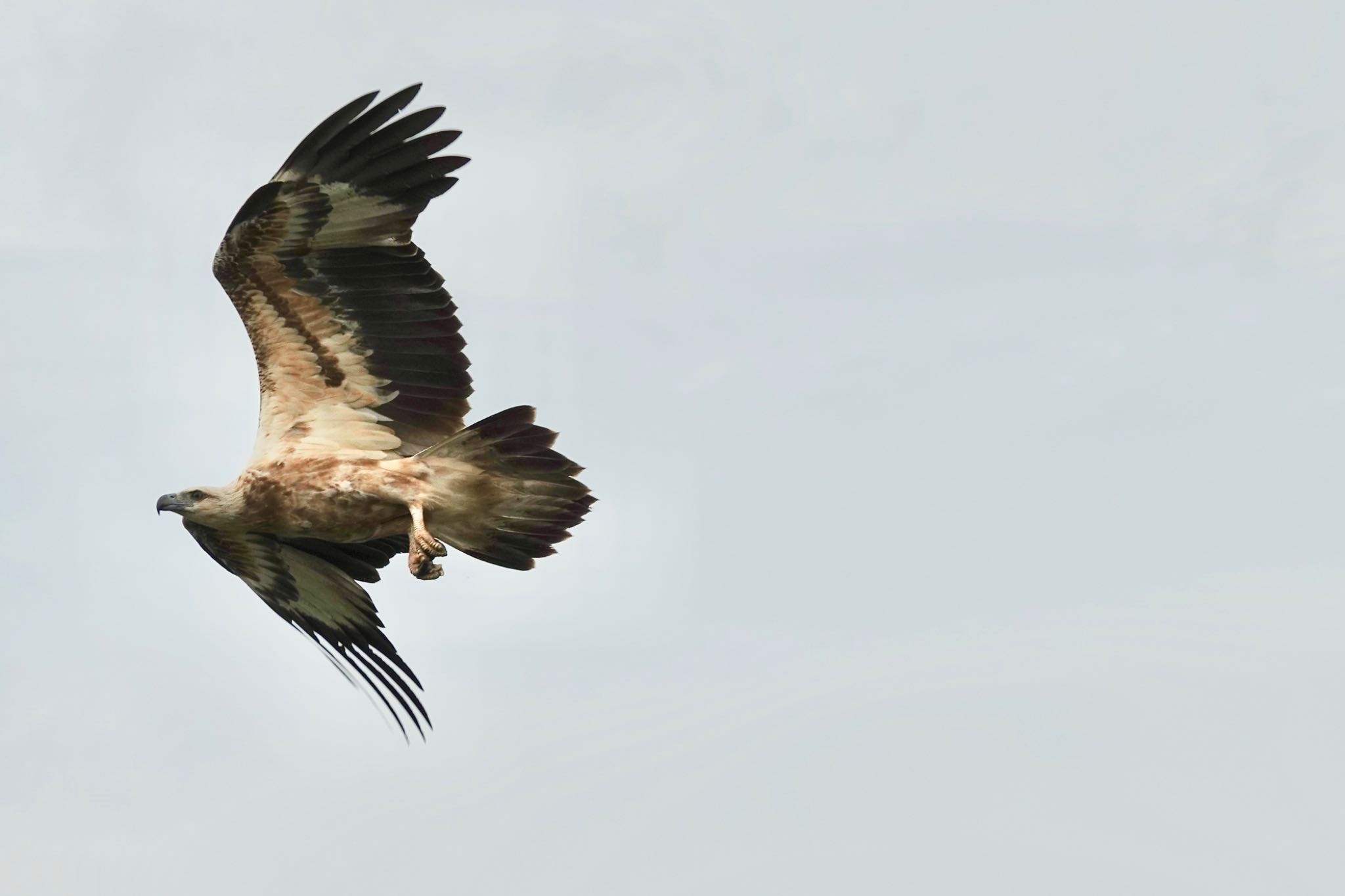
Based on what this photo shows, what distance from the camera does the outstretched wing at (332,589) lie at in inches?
611

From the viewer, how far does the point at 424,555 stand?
13.8 m

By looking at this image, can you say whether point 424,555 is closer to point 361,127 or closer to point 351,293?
point 351,293

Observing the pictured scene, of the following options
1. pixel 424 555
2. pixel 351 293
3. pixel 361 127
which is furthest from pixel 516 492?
pixel 361 127

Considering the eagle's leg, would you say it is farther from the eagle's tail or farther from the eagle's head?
the eagle's head

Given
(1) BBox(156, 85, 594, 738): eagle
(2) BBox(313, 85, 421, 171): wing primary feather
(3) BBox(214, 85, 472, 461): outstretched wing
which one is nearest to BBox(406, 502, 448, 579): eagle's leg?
(1) BBox(156, 85, 594, 738): eagle

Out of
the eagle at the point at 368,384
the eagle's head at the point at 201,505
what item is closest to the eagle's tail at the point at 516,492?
the eagle at the point at 368,384

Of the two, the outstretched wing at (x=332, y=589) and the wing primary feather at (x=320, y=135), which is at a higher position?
the wing primary feather at (x=320, y=135)

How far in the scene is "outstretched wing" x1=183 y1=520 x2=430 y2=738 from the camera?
611 inches

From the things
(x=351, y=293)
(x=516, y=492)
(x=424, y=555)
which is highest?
(x=351, y=293)

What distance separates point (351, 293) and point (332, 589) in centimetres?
244

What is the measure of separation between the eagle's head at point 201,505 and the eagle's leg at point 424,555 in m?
1.41

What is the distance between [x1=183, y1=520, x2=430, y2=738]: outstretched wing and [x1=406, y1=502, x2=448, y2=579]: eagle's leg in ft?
5.81

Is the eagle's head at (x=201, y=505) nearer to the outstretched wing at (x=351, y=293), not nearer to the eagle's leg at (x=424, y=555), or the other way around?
the outstretched wing at (x=351, y=293)

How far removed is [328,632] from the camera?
15914mm
